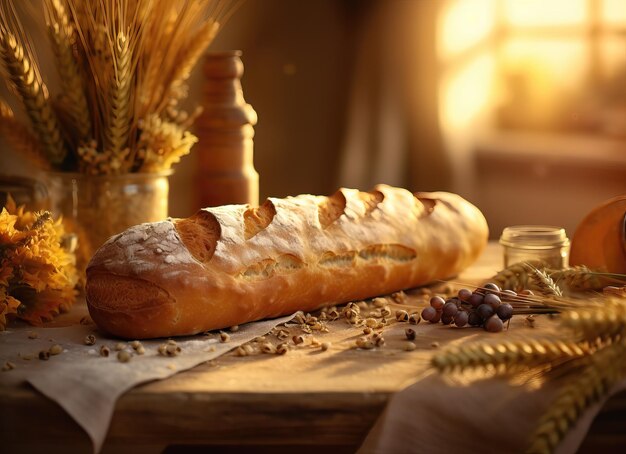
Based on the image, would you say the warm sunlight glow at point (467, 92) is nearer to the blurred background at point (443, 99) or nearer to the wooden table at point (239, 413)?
the blurred background at point (443, 99)

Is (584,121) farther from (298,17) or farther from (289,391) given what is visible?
(289,391)

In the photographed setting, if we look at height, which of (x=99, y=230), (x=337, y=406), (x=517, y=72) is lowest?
(x=337, y=406)

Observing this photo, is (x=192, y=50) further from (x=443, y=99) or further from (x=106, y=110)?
(x=443, y=99)

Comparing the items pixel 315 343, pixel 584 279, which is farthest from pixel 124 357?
pixel 584 279

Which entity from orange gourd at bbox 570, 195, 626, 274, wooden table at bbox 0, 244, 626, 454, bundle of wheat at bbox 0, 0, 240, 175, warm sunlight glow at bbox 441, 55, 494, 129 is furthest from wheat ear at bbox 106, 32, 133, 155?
warm sunlight glow at bbox 441, 55, 494, 129

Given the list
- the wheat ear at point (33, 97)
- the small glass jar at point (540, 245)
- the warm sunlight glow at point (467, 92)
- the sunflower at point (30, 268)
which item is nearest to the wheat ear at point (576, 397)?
the small glass jar at point (540, 245)

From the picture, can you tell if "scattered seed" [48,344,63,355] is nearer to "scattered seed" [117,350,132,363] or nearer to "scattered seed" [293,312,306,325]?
"scattered seed" [117,350,132,363]

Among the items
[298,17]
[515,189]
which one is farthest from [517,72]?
[298,17]
